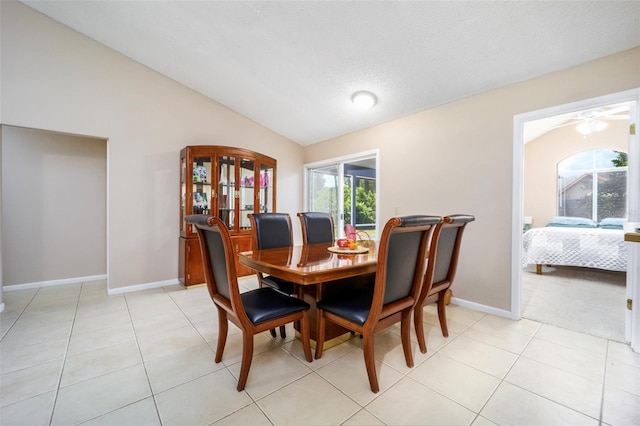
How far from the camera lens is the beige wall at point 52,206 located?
3264mm

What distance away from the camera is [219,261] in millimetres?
1571

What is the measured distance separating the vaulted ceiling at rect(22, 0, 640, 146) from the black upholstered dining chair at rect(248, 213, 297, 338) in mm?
1683

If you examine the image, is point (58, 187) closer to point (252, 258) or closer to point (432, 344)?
point (252, 258)

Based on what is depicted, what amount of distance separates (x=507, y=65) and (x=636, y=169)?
1.27 metres

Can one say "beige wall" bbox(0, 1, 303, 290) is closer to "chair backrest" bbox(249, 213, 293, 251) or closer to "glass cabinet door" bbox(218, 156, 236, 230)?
"glass cabinet door" bbox(218, 156, 236, 230)

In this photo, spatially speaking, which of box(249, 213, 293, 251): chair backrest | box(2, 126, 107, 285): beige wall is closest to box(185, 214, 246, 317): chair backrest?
box(249, 213, 293, 251): chair backrest

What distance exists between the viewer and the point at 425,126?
124 inches

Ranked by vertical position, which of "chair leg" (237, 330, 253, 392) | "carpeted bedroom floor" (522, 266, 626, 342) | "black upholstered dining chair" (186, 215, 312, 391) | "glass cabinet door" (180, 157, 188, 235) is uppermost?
"glass cabinet door" (180, 157, 188, 235)

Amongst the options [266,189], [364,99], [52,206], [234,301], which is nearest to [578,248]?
[364,99]

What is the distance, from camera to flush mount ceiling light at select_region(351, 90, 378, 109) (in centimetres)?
305

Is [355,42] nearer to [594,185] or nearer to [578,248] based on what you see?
[578,248]

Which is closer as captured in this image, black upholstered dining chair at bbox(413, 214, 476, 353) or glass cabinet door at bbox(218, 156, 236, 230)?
black upholstered dining chair at bbox(413, 214, 476, 353)

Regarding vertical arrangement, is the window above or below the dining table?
above

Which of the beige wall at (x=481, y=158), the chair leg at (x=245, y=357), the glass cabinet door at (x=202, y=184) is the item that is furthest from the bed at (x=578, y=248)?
the glass cabinet door at (x=202, y=184)
